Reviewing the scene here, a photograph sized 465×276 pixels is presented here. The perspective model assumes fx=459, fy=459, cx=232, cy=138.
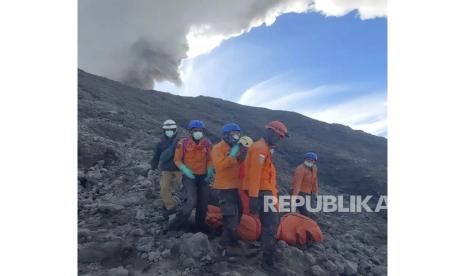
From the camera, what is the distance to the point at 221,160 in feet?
17.9

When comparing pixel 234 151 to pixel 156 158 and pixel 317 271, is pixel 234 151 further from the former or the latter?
pixel 317 271

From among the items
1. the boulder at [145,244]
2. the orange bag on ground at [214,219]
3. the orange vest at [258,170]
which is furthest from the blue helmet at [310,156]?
the boulder at [145,244]

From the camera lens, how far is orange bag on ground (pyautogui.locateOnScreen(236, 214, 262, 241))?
586 cm

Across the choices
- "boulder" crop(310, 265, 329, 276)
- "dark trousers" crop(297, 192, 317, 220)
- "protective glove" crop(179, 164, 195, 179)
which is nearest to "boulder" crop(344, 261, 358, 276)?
"boulder" crop(310, 265, 329, 276)

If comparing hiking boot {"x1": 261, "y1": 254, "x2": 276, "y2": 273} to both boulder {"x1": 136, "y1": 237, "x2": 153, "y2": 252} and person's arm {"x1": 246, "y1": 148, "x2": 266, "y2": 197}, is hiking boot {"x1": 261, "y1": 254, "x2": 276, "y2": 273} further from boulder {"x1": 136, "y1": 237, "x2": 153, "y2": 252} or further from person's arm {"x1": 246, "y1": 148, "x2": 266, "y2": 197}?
boulder {"x1": 136, "y1": 237, "x2": 153, "y2": 252}

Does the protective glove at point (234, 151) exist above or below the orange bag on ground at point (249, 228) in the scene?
above

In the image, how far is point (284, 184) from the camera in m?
6.63

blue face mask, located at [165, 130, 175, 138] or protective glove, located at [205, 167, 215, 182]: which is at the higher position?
blue face mask, located at [165, 130, 175, 138]

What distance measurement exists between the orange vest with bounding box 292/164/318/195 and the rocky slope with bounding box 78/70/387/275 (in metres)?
0.15

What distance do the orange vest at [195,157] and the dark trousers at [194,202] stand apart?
12 cm

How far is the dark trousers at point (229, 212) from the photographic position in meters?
5.61

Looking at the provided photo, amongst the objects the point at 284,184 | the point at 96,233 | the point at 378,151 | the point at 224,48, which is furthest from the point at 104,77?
the point at 378,151

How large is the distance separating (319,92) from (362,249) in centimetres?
244

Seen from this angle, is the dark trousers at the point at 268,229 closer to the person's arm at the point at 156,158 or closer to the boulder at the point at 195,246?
the boulder at the point at 195,246
